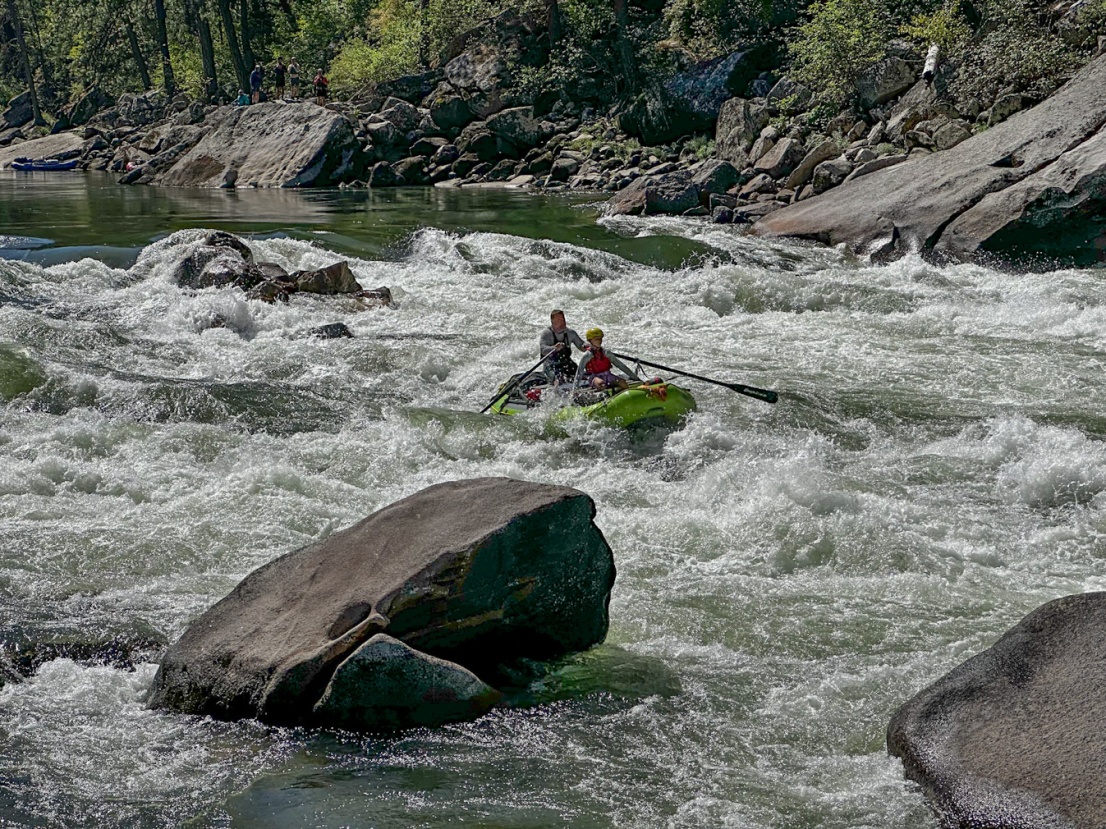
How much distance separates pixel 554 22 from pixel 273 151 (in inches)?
338

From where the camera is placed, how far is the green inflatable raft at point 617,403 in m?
9.86

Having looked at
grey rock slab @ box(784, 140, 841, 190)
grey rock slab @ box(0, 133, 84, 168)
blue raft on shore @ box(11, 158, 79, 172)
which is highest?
grey rock slab @ box(0, 133, 84, 168)

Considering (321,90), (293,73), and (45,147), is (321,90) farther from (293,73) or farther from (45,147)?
(45,147)

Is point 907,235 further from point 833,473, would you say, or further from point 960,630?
point 960,630

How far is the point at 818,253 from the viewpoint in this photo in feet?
57.1

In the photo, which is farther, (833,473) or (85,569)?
(833,473)

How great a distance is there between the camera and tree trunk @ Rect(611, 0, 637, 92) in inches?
1205

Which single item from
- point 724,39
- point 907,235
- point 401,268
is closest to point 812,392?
point 907,235

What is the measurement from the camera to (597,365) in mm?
10805

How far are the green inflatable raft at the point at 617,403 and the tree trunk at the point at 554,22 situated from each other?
79.8ft

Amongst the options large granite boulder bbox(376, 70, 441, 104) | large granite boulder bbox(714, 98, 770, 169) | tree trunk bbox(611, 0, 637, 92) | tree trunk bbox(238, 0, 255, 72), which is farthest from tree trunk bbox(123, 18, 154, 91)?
large granite boulder bbox(714, 98, 770, 169)

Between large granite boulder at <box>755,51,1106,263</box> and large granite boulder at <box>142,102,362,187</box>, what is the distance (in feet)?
49.5

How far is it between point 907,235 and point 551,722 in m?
13.2

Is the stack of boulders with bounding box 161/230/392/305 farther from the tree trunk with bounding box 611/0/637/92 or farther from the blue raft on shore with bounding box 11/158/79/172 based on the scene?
the blue raft on shore with bounding box 11/158/79/172
